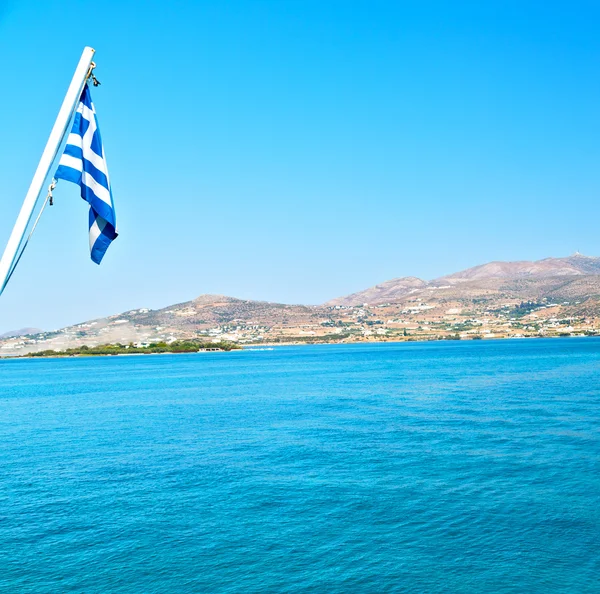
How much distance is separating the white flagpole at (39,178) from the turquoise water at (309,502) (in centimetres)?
1367

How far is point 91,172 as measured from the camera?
874 centimetres

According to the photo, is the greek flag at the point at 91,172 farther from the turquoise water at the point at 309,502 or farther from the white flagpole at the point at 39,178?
the turquoise water at the point at 309,502

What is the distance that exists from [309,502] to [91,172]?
2003 cm

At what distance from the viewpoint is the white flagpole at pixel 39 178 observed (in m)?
7.46

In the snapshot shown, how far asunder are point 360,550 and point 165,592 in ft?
20.6

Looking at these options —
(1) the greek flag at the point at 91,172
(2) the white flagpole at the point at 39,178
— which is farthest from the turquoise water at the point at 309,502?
(2) the white flagpole at the point at 39,178

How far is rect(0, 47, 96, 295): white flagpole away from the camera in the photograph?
746 cm


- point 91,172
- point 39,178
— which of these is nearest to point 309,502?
point 91,172

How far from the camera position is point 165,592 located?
59.0 ft

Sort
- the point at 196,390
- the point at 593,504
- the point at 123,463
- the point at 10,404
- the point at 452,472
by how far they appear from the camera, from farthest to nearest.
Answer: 1. the point at 196,390
2. the point at 10,404
3. the point at 123,463
4. the point at 452,472
5. the point at 593,504

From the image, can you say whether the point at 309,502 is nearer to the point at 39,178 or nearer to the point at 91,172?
the point at 91,172

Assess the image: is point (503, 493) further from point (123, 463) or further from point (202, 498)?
point (123, 463)

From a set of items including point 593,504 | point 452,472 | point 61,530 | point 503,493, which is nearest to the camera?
point 61,530

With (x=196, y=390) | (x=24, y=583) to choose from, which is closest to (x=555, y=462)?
(x=24, y=583)
